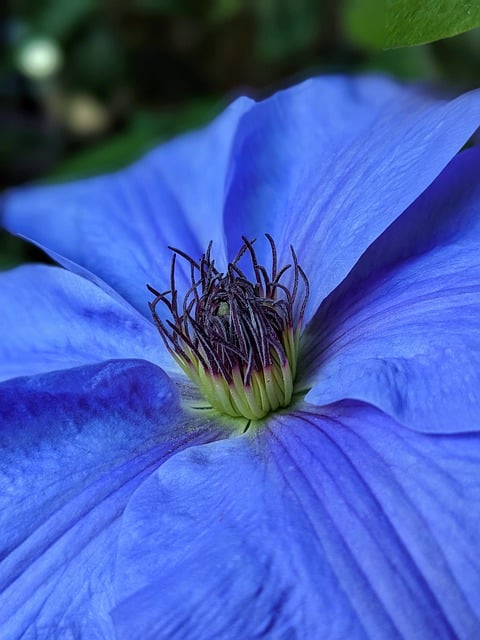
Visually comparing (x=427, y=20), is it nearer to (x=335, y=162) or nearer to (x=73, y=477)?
(x=335, y=162)

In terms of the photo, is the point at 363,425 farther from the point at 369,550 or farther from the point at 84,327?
the point at 84,327

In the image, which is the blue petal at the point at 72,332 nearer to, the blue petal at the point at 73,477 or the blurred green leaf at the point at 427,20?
the blue petal at the point at 73,477

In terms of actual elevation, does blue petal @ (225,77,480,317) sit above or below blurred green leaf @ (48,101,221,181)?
below

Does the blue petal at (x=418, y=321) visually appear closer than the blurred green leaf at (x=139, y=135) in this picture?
Yes

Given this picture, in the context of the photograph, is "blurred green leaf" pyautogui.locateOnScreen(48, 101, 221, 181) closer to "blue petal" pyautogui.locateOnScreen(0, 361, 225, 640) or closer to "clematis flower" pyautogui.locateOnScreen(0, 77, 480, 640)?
"clematis flower" pyautogui.locateOnScreen(0, 77, 480, 640)

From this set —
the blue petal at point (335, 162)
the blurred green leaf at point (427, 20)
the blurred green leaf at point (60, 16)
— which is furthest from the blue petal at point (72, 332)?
the blurred green leaf at point (60, 16)

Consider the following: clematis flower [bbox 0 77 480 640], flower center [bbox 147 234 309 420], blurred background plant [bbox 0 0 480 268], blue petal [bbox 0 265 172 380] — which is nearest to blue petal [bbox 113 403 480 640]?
clematis flower [bbox 0 77 480 640]

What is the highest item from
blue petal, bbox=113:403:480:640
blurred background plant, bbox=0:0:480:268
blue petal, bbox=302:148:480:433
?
blurred background plant, bbox=0:0:480:268

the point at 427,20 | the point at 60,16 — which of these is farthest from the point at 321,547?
the point at 60,16
